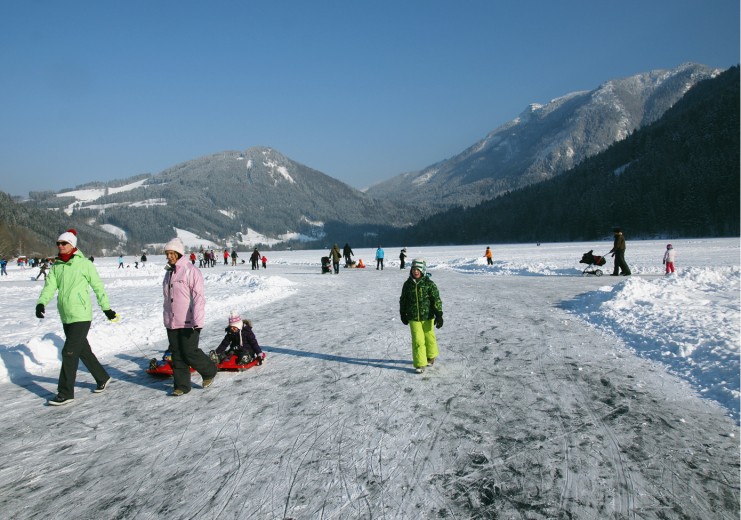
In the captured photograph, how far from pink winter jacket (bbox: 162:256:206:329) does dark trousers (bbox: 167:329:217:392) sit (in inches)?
4.3

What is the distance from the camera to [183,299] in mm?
5141

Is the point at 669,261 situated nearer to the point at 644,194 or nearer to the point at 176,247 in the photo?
the point at 176,247

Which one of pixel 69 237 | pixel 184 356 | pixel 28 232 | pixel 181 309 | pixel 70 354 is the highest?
pixel 28 232

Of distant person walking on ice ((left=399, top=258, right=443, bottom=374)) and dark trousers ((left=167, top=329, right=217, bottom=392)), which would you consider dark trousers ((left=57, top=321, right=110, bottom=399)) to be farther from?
distant person walking on ice ((left=399, top=258, right=443, bottom=374))

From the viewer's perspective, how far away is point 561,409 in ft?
14.8

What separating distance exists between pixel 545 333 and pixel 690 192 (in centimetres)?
8335

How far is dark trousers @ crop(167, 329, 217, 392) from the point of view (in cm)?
518

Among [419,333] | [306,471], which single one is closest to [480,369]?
[419,333]

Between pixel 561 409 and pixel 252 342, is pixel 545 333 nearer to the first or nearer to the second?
pixel 561 409

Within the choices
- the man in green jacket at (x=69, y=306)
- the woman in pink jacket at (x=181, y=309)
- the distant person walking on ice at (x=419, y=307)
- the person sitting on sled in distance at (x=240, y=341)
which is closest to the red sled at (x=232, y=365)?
the person sitting on sled in distance at (x=240, y=341)

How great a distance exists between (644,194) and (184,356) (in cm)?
9670

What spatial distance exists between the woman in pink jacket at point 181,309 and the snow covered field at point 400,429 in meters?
0.46

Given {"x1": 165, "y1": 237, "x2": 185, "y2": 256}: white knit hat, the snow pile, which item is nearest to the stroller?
the snow pile

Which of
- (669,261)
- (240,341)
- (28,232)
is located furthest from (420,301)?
(28,232)
